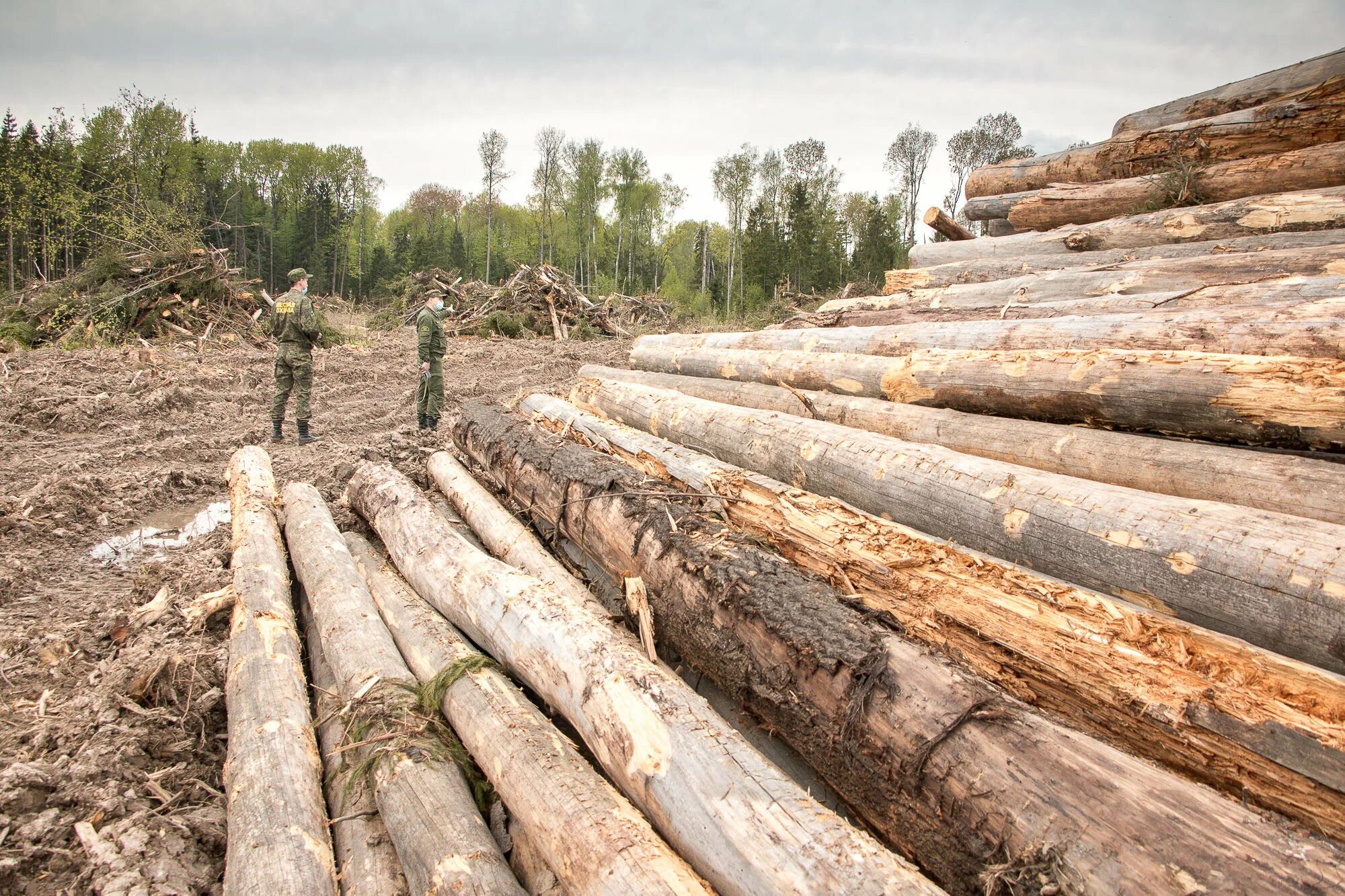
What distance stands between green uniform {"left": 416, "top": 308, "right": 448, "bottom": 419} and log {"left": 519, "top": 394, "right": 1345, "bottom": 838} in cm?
565

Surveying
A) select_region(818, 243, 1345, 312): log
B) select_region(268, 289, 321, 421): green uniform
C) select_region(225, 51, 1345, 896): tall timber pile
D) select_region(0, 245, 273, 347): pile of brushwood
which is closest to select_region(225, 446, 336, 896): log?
select_region(225, 51, 1345, 896): tall timber pile

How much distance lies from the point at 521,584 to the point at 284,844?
4.28 feet

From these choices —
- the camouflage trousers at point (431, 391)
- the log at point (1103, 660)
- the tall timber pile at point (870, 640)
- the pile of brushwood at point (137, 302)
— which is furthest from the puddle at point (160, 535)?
the pile of brushwood at point (137, 302)

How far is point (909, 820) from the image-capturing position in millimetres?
1946

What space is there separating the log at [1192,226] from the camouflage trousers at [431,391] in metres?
6.84

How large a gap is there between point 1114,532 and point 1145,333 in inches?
75.8

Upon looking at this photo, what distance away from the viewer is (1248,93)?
7.39 metres

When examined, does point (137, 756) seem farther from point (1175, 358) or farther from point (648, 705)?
point (1175, 358)

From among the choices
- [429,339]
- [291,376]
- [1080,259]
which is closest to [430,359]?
[429,339]

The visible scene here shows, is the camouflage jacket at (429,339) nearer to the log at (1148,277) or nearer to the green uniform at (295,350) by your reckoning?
the green uniform at (295,350)

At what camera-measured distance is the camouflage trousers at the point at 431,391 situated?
8031mm

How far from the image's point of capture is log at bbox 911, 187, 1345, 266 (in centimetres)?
575

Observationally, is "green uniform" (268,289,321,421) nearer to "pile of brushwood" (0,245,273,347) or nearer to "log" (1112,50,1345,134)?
"pile of brushwood" (0,245,273,347)

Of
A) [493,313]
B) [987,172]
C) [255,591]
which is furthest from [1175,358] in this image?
[493,313]
